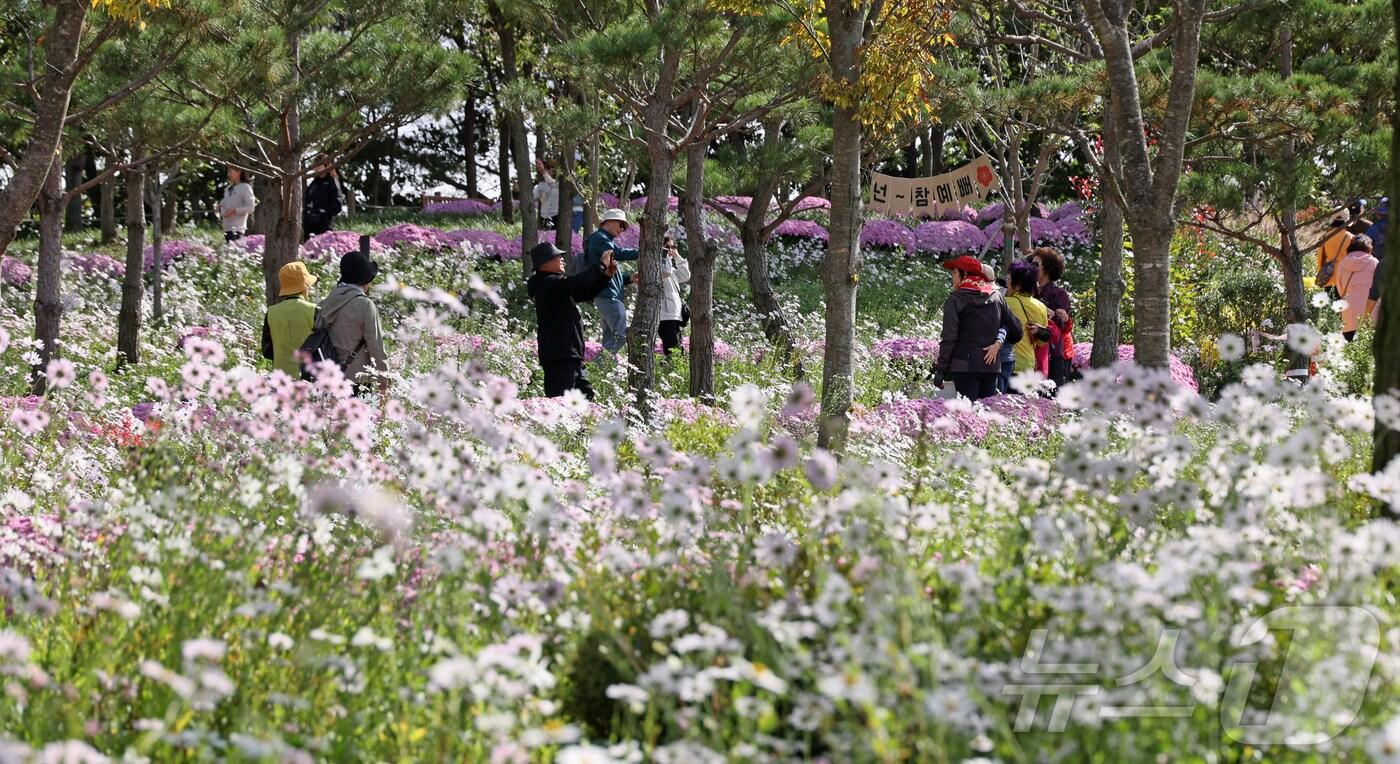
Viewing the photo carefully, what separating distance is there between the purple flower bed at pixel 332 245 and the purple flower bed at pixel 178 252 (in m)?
1.31

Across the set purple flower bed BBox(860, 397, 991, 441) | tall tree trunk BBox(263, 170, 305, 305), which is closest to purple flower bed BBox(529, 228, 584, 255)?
tall tree trunk BBox(263, 170, 305, 305)

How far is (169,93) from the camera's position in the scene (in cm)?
1106

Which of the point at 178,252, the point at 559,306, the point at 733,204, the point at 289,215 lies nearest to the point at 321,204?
the point at 178,252

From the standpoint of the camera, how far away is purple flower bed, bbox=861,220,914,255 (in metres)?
25.2

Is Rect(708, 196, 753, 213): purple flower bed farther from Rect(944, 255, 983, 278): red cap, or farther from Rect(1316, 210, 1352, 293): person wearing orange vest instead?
Rect(1316, 210, 1352, 293): person wearing orange vest

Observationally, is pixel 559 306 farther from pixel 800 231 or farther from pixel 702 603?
pixel 800 231

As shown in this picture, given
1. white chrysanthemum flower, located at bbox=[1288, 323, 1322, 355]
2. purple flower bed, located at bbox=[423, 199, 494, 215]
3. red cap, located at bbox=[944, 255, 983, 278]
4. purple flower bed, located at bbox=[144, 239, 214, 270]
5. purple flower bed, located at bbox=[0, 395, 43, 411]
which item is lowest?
purple flower bed, located at bbox=[0, 395, 43, 411]

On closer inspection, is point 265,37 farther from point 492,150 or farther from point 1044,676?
point 492,150

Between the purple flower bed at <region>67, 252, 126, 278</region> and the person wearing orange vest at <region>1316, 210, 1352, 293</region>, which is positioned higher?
the person wearing orange vest at <region>1316, 210, 1352, 293</region>

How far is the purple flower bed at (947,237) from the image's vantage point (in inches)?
999

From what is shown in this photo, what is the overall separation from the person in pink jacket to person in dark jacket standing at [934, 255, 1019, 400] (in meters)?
5.26

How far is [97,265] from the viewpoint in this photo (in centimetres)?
1906

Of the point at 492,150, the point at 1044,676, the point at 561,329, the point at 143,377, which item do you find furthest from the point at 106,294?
the point at 492,150

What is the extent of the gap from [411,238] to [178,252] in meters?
3.33
